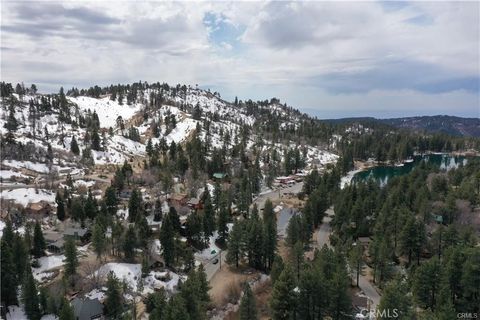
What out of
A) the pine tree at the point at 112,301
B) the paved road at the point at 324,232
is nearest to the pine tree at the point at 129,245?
the pine tree at the point at 112,301

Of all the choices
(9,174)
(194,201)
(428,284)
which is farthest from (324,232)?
(9,174)

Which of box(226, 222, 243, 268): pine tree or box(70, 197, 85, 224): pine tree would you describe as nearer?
box(226, 222, 243, 268): pine tree

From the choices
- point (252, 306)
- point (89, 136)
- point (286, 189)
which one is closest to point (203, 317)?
point (252, 306)

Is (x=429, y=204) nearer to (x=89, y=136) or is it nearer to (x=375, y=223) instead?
(x=375, y=223)

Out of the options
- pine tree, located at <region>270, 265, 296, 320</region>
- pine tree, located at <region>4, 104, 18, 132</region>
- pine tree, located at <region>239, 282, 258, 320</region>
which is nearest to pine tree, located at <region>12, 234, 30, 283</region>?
pine tree, located at <region>239, 282, 258, 320</region>

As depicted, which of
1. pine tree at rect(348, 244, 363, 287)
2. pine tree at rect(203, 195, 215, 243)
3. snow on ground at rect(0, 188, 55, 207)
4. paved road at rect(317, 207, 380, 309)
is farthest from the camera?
snow on ground at rect(0, 188, 55, 207)

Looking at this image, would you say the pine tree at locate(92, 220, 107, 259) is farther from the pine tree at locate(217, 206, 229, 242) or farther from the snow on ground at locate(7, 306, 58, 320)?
the pine tree at locate(217, 206, 229, 242)

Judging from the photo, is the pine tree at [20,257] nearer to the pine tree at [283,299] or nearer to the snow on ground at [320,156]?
the pine tree at [283,299]
